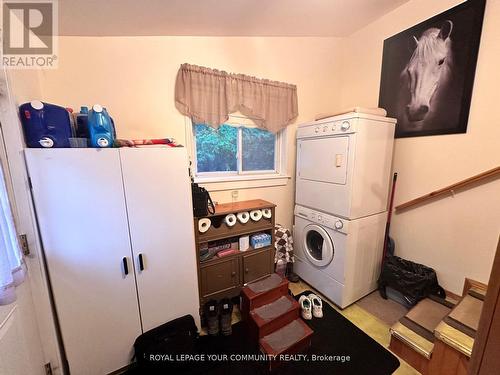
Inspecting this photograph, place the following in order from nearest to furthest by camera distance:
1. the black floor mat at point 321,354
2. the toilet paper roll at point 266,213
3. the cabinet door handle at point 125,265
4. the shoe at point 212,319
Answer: the cabinet door handle at point 125,265 → the black floor mat at point 321,354 → the shoe at point 212,319 → the toilet paper roll at point 266,213

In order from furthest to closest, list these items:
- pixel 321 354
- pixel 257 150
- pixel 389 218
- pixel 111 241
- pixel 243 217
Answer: pixel 257 150, pixel 389 218, pixel 243 217, pixel 321 354, pixel 111 241

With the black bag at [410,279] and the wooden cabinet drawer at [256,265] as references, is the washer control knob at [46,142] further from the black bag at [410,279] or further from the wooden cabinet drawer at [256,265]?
the black bag at [410,279]

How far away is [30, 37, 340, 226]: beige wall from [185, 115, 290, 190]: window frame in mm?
82

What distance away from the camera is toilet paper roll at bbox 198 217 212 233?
1822 mm

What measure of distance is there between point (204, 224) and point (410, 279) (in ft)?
6.52


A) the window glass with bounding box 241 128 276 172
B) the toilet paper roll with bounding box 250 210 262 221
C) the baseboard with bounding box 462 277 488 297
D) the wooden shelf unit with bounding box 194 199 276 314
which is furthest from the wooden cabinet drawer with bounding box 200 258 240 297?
the baseboard with bounding box 462 277 488 297

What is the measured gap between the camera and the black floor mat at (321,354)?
1481mm

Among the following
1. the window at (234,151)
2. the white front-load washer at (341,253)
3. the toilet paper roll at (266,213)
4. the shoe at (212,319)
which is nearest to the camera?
the shoe at (212,319)

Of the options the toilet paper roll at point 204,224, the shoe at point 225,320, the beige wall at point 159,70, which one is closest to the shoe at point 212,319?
the shoe at point 225,320

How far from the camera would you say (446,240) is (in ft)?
6.28

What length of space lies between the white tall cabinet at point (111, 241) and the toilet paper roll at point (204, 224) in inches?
9.1

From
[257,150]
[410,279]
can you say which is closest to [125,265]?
[257,150]

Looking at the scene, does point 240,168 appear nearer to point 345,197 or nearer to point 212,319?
point 345,197

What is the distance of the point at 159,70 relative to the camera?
188cm
